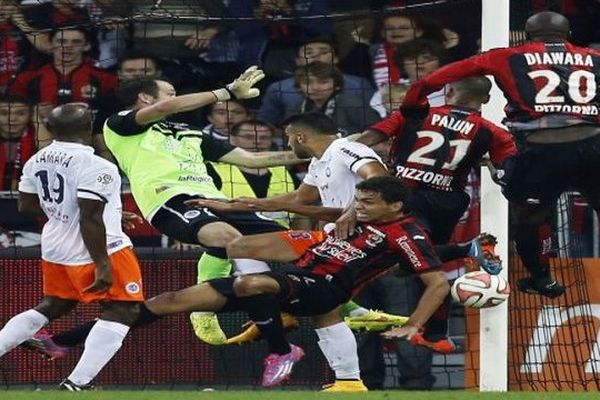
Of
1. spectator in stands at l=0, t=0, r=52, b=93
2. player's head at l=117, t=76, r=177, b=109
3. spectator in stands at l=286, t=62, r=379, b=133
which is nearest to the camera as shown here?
player's head at l=117, t=76, r=177, b=109

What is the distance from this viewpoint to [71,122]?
38.4ft

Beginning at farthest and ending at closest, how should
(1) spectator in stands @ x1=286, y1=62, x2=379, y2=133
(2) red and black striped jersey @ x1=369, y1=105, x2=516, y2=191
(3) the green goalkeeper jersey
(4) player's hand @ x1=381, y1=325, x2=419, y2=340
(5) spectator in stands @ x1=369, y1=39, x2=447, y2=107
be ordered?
(1) spectator in stands @ x1=286, y1=62, x2=379, y2=133 < (5) spectator in stands @ x1=369, y1=39, x2=447, y2=107 < (3) the green goalkeeper jersey < (2) red and black striped jersey @ x1=369, y1=105, x2=516, y2=191 < (4) player's hand @ x1=381, y1=325, x2=419, y2=340

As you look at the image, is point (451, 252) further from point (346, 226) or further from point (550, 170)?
point (346, 226)

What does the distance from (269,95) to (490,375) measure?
3.85m

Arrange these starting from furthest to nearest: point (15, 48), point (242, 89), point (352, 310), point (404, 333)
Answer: point (15, 48) → point (352, 310) → point (242, 89) → point (404, 333)

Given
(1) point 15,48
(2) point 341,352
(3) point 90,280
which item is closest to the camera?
(3) point 90,280

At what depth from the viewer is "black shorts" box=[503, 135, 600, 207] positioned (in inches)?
483

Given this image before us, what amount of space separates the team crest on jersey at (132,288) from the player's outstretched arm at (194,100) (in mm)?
1327

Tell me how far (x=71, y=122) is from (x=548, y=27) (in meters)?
3.16

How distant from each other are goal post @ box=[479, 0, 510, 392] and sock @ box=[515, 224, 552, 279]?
0.14 m

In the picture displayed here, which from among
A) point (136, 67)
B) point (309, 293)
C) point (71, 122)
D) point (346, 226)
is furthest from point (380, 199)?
point (136, 67)

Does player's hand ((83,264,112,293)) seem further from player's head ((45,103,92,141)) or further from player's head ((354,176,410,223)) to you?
player's head ((354,176,410,223))

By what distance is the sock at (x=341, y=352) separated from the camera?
11977 mm
